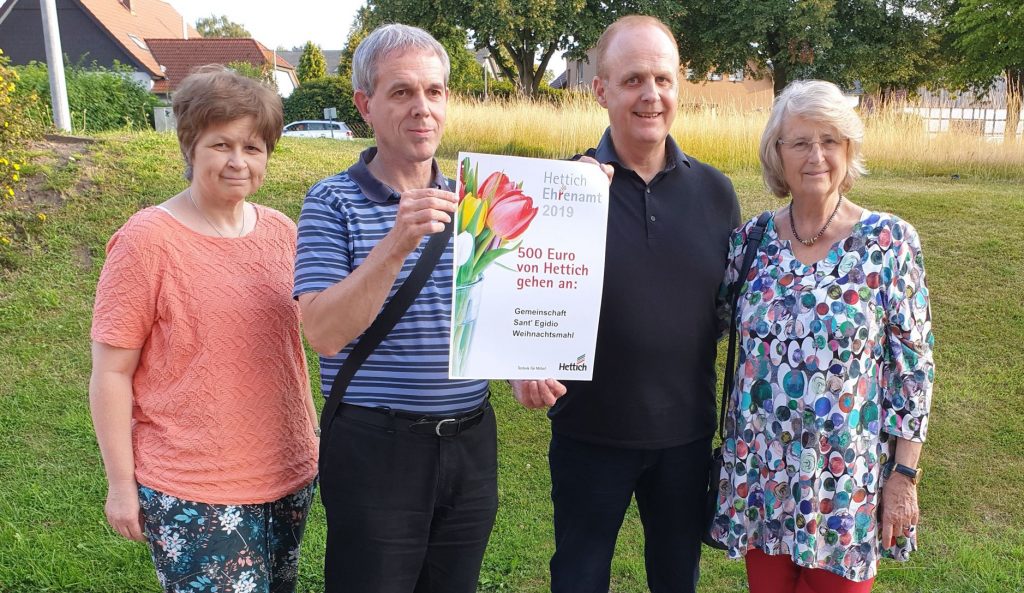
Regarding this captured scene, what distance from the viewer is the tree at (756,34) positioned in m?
26.3

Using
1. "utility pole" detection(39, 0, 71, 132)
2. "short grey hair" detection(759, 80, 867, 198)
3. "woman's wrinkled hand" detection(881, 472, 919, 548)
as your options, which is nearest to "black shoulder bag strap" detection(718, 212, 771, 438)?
"short grey hair" detection(759, 80, 867, 198)

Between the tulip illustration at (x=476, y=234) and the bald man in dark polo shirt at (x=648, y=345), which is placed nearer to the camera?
the tulip illustration at (x=476, y=234)

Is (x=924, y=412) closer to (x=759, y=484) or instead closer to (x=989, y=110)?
(x=759, y=484)

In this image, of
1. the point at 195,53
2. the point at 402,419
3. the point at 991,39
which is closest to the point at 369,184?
the point at 402,419

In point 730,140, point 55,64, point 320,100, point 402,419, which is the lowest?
point 402,419

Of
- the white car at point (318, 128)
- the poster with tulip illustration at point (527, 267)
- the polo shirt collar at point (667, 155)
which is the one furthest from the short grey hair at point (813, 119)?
the white car at point (318, 128)

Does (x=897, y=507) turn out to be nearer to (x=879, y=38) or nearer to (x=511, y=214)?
(x=511, y=214)

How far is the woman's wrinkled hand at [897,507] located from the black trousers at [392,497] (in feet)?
3.95

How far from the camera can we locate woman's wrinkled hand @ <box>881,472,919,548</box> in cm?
229

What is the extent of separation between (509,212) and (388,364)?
1.69ft

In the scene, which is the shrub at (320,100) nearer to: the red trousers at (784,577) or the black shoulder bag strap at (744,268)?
the black shoulder bag strap at (744,268)

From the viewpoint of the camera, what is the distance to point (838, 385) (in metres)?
2.27

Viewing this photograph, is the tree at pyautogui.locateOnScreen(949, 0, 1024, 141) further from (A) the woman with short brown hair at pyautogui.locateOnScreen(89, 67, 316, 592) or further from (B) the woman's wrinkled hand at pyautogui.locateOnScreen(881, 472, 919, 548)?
(A) the woman with short brown hair at pyautogui.locateOnScreen(89, 67, 316, 592)

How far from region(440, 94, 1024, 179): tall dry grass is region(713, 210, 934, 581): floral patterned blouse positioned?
7.65 m
